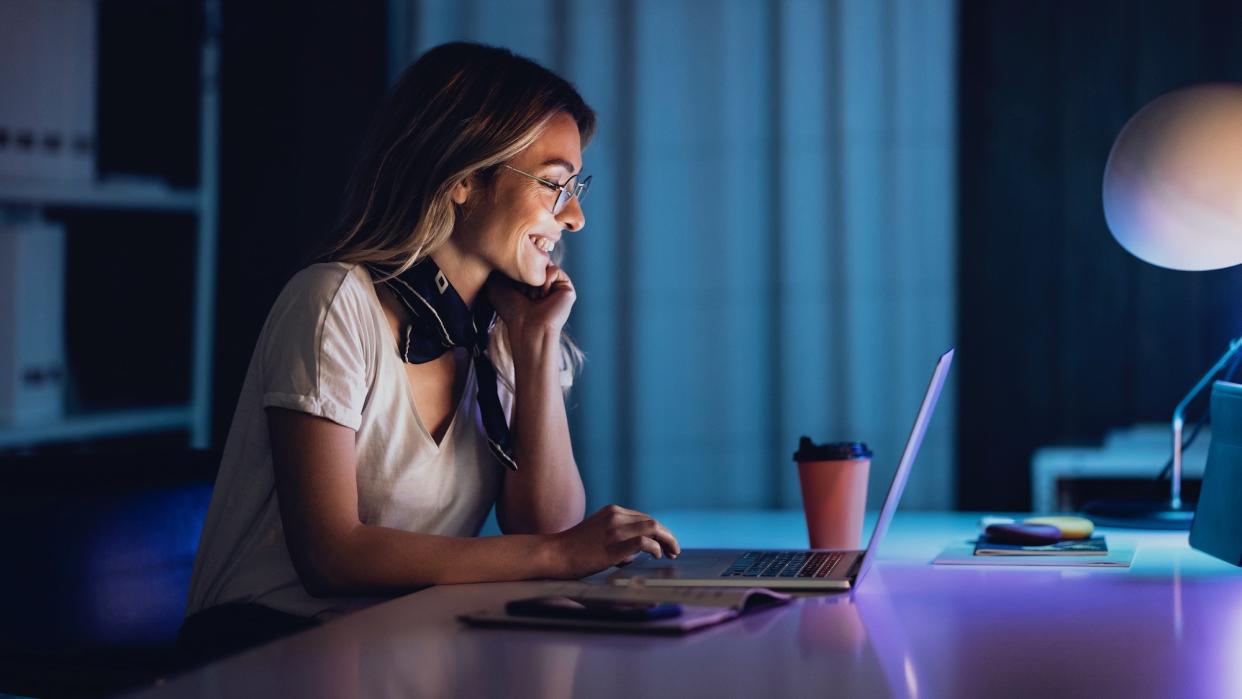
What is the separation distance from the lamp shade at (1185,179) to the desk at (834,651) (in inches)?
17.8

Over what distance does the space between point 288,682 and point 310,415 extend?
→ 51 cm

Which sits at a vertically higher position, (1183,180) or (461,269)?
(1183,180)

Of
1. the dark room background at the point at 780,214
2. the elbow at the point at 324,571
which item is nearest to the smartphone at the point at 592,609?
the elbow at the point at 324,571

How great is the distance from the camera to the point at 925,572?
1.29 m

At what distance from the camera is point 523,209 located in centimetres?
157

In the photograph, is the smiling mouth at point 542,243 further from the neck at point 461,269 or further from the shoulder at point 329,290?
the shoulder at point 329,290

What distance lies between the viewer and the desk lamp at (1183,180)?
1448 mm

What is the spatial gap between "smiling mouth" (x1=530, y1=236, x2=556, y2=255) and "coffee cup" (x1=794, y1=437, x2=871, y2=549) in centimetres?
43

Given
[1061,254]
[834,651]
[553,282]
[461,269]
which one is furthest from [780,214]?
[834,651]

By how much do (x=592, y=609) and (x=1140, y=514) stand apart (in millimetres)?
973

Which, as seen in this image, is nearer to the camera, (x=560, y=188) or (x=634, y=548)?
(x=634, y=548)

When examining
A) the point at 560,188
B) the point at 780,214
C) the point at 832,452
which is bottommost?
the point at 832,452

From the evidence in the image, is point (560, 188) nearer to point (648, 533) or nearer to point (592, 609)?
point (648, 533)

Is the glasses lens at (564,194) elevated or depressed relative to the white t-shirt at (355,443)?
elevated
